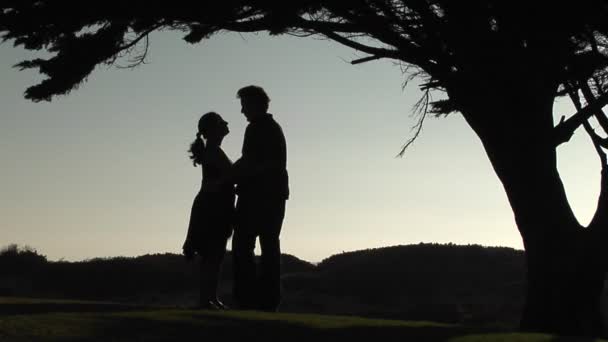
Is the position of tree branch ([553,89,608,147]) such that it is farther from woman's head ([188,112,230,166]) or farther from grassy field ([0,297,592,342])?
woman's head ([188,112,230,166])

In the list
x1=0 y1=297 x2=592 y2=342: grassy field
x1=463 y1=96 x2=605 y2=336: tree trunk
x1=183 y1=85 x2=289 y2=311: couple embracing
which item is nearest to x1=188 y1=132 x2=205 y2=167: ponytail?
x1=183 y1=85 x2=289 y2=311: couple embracing

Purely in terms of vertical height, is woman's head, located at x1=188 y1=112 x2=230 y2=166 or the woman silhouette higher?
woman's head, located at x1=188 y1=112 x2=230 y2=166

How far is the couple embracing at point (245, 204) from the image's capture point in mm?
9680

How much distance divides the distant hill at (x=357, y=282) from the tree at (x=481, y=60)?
4.56 meters

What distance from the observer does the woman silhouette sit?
9898 millimetres

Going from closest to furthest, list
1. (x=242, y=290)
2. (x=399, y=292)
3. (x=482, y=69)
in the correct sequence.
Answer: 1. (x=242, y=290)
2. (x=482, y=69)
3. (x=399, y=292)

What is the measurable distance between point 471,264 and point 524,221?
31.2 ft

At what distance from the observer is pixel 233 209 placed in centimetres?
1018

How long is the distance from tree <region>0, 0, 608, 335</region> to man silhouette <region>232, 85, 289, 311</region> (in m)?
2.10

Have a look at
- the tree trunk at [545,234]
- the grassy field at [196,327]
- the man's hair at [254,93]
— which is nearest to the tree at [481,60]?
the tree trunk at [545,234]

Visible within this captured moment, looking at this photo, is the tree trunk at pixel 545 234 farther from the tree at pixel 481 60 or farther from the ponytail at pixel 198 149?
the ponytail at pixel 198 149

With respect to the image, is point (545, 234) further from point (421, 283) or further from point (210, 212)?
point (421, 283)

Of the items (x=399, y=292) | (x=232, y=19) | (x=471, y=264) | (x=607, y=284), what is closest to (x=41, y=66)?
(x=232, y=19)

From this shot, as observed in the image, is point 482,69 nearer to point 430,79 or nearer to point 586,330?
point 430,79
